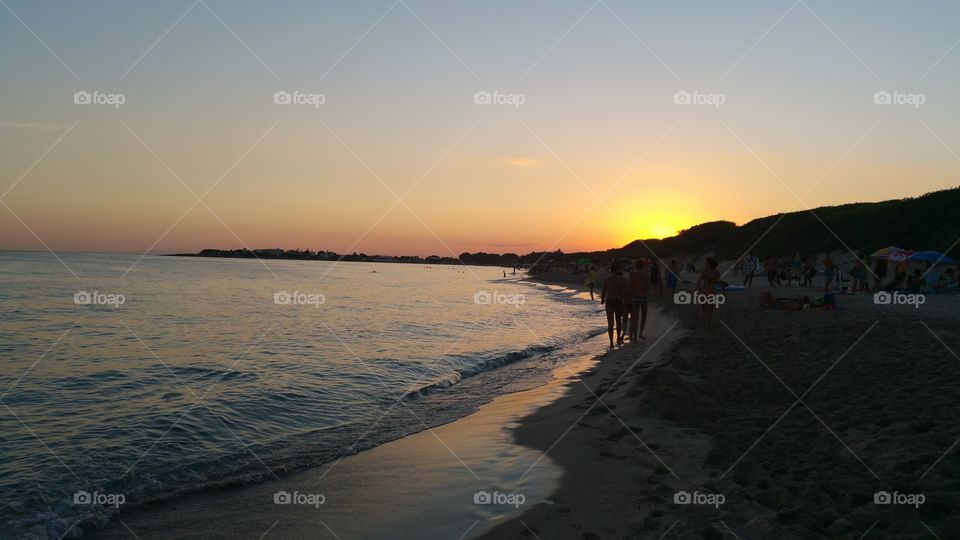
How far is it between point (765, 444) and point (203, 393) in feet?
32.3

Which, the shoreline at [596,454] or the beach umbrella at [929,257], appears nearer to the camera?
the shoreline at [596,454]

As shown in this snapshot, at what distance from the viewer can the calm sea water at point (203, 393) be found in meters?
7.03

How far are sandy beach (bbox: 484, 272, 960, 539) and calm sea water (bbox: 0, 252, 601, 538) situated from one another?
3.30m

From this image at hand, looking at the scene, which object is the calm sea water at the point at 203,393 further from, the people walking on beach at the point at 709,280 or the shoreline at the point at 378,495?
the people walking on beach at the point at 709,280

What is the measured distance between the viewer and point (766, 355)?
11844 mm

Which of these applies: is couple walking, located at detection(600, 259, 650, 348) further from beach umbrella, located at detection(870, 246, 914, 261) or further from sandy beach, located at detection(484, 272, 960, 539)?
beach umbrella, located at detection(870, 246, 914, 261)

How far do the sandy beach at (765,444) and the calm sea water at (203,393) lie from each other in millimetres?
3305

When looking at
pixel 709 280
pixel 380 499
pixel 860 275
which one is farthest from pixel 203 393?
pixel 860 275

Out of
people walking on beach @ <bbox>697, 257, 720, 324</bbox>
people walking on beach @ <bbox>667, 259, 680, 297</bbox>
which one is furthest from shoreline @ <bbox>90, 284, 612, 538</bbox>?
people walking on beach @ <bbox>667, 259, 680, 297</bbox>

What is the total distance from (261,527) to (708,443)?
495cm

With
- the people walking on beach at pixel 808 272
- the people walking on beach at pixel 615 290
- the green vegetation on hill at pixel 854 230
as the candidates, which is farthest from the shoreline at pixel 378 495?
the green vegetation on hill at pixel 854 230

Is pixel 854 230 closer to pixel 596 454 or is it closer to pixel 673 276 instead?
pixel 673 276

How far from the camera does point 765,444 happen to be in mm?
6422

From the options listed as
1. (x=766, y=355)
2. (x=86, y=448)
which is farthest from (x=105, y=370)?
(x=766, y=355)
